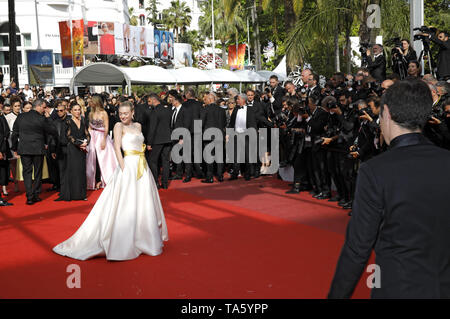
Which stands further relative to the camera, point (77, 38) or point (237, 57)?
point (237, 57)

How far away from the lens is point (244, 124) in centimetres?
1334

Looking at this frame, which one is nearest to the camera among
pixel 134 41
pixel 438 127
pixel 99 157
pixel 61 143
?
pixel 438 127

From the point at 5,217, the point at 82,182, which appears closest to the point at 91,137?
the point at 82,182

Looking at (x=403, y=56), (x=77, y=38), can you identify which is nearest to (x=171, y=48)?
(x=77, y=38)

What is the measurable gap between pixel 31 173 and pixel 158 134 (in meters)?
2.91

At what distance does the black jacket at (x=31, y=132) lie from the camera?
36.3ft

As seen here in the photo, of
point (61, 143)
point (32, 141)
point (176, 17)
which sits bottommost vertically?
point (61, 143)

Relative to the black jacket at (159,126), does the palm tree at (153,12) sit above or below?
above

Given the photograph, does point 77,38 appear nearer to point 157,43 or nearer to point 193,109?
point 157,43

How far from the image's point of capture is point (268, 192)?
11812mm

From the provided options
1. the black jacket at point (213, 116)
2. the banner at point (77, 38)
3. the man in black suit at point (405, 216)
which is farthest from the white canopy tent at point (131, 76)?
the man in black suit at point (405, 216)

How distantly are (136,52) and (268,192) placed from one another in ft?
94.3

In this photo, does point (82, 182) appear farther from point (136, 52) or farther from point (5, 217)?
point (136, 52)

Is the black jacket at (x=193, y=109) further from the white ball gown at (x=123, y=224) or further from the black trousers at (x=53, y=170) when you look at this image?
the white ball gown at (x=123, y=224)
